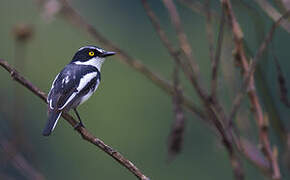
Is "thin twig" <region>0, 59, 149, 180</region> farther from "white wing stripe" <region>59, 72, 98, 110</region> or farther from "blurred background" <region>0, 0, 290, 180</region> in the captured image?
"blurred background" <region>0, 0, 290, 180</region>

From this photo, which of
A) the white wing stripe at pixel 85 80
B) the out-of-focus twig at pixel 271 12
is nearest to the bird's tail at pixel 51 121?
the white wing stripe at pixel 85 80

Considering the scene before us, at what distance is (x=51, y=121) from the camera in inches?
174

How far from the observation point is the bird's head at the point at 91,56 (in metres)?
5.70

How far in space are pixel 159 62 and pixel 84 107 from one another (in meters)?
4.07

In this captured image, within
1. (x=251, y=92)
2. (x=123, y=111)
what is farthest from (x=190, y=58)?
(x=123, y=111)

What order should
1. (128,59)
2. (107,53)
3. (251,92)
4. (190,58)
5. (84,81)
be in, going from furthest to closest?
(107,53), (84,81), (128,59), (190,58), (251,92)

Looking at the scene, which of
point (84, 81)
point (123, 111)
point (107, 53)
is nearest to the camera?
point (84, 81)

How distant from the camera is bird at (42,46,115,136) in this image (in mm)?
4543

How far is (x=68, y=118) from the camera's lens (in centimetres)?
420

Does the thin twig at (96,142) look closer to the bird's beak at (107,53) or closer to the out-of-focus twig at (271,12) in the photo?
the out-of-focus twig at (271,12)

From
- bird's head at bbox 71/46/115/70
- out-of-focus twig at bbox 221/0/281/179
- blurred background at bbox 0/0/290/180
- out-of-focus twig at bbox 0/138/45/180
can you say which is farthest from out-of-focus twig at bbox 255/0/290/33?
blurred background at bbox 0/0/290/180

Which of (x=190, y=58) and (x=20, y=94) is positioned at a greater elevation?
(x=20, y=94)

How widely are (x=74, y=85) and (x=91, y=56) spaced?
845mm

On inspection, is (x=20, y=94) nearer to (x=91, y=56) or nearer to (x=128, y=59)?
(x=128, y=59)
